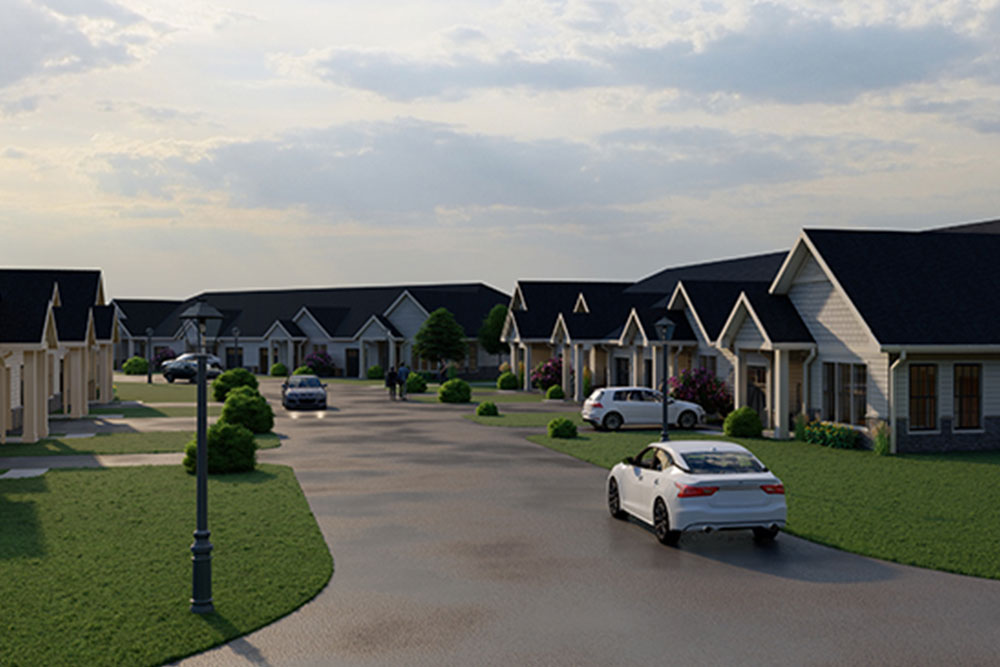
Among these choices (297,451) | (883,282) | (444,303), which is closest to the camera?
(297,451)

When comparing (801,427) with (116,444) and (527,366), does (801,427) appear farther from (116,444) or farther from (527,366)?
(527,366)

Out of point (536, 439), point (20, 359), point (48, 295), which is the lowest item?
point (536, 439)

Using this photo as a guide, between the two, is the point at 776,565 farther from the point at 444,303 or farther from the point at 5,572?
the point at 444,303

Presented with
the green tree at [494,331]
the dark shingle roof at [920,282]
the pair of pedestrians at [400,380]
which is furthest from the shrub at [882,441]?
the green tree at [494,331]

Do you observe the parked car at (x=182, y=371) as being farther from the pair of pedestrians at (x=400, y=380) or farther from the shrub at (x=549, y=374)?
the shrub at (x=549, y=374)

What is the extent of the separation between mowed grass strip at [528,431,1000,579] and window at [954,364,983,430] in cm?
128

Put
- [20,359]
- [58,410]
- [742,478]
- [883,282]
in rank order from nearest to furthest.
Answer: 1. [742,478]
2. [883,282]
3. [20,359]
4. [58,410]

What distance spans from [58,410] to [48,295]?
13017 mm

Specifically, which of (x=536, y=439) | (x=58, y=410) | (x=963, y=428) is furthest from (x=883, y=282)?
(x=58, y=410)

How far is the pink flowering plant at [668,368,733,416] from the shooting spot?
121 feet

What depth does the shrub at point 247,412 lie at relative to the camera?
1218 inches

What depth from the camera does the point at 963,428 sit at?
2766 centimetres

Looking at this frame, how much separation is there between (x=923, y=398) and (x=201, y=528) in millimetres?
22446

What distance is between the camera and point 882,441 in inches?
1043
